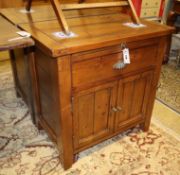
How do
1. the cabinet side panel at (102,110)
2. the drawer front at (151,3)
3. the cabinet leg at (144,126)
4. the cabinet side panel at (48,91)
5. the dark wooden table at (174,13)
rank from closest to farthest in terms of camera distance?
1. the cabinet side panel at (48,91)
2. the cabinet side panel at (102,110)
3. the cabinet leg at (144,126)
4. the dark wooden table at (174,13)
5. the drawer front at (151,3)

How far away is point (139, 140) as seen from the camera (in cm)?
158

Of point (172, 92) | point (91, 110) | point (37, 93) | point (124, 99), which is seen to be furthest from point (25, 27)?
point (172, 92)

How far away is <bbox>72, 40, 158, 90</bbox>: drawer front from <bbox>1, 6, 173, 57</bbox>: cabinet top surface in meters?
0.08

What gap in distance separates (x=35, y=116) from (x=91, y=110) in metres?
0.53

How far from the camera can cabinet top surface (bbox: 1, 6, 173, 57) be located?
993mm

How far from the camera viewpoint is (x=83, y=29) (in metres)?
1.22

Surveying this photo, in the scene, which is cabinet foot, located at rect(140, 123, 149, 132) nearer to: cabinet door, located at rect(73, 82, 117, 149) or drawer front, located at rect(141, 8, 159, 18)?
cabinet door, located at rect(73, 82, 117, 149)

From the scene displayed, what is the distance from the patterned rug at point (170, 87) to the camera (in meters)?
2.02

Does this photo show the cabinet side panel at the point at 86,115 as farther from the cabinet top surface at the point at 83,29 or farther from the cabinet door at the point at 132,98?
the cabinet top surface at the point at 83,29

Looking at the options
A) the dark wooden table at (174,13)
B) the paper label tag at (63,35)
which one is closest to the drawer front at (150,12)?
the dark wooden table at (174,13)

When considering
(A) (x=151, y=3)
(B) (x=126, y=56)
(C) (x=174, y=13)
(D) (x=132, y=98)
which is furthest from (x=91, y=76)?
(A) (x=151, y=3)

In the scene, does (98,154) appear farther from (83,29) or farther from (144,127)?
(83,29)

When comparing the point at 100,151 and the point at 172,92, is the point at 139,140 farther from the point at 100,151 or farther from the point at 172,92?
the point at 172,92

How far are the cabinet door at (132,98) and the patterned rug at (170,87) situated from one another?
22.4 inches
